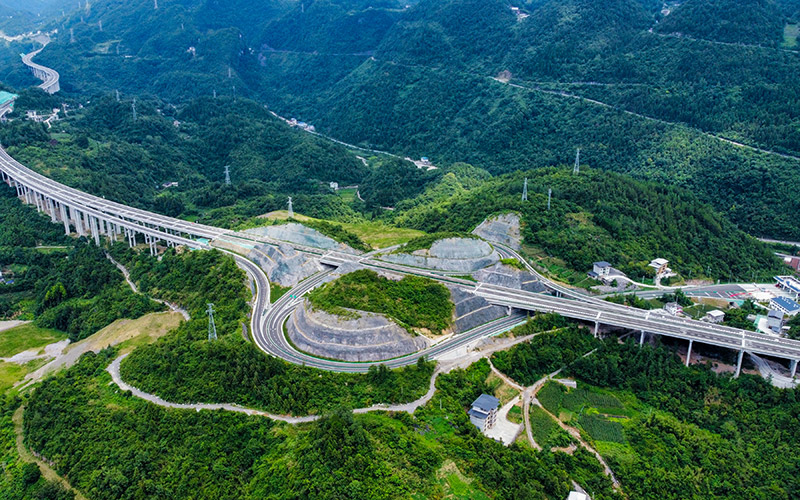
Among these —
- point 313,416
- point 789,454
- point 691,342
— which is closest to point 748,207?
point 691,342

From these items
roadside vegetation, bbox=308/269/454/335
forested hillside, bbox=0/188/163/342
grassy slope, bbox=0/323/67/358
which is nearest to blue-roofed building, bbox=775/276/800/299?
roadside vegetation, bbox=308/269/454/335

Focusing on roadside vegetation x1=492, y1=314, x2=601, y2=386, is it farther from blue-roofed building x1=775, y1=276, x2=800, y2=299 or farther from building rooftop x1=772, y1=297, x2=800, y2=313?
blue-roofed building x1=775, y1=276, x2=800, y2=299

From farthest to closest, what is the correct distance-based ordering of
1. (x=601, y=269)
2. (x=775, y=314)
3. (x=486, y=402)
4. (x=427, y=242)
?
1. (x=427, y=242)
2. (x=601, y=269)
3. (x=775, y=314)
4. (x=486, y=402)

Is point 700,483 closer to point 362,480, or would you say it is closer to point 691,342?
point 691,342

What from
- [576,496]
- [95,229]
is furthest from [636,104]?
[576,496]

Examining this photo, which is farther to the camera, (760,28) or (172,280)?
(760,28)

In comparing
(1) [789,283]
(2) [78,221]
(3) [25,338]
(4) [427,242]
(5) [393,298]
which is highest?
(4) [427,242]

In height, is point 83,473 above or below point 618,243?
below

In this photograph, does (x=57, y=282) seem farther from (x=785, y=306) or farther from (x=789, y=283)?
A: (x=789, y=283)
